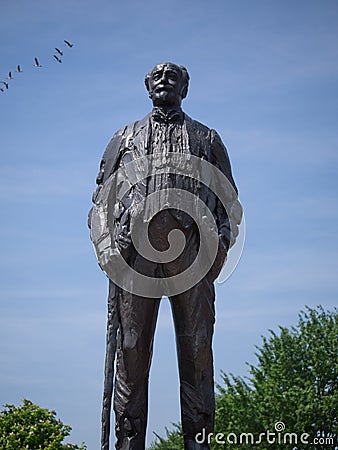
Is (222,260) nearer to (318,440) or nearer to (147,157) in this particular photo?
(147,157)

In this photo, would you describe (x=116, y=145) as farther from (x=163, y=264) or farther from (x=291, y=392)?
(x=291, y=392)

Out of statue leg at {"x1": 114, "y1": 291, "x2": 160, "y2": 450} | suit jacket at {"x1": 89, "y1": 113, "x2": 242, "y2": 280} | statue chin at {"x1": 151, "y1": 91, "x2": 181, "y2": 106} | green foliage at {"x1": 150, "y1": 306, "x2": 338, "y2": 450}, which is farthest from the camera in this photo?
green foliage at {"x1": 150, "y1": 306, "x2": 338, "y2": 450}

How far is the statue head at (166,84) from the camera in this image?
25.8 feet

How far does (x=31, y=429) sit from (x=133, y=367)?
6.20m

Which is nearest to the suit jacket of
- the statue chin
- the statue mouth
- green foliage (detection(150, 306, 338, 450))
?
the statue chin

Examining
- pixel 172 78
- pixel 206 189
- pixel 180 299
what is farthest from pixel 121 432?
pixel 172 78

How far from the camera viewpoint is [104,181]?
797 centimetres

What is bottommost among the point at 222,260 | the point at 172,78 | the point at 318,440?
the point at 222,260

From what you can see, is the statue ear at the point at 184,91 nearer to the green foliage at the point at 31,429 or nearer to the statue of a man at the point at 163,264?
the statue of a man at the point at 163,264

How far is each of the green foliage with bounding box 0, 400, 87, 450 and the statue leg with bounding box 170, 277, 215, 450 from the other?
5833 millimetres

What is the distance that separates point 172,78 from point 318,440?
20.5 m

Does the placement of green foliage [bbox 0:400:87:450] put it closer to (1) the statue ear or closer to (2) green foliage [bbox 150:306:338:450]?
(1) the statue ear

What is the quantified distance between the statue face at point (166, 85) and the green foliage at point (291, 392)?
64.5 ft

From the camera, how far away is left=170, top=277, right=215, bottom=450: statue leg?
7.36 m
